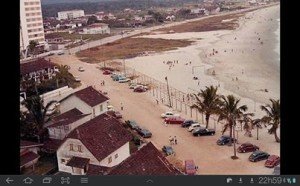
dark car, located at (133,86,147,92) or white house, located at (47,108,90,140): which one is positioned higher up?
white house, located at (47,108,90,140)

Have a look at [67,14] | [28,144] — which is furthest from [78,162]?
[67,14]

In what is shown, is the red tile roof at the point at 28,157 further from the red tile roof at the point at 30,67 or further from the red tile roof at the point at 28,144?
the red tile roof at the point at 30,67

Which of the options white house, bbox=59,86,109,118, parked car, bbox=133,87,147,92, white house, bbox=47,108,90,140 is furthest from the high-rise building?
white house, bbox=47,108,90,140

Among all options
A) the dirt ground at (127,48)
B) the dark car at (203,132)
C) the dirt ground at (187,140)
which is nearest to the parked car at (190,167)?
the dirt ground at (187,140)

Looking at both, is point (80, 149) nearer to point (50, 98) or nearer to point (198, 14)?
point (50, 98)

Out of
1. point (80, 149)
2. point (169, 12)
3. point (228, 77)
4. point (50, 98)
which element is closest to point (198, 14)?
point (169, 12)

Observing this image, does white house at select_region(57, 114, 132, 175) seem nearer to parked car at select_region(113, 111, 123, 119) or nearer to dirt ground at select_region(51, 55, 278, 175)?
dirt ground at select_region(51, 55, 278, 175)
